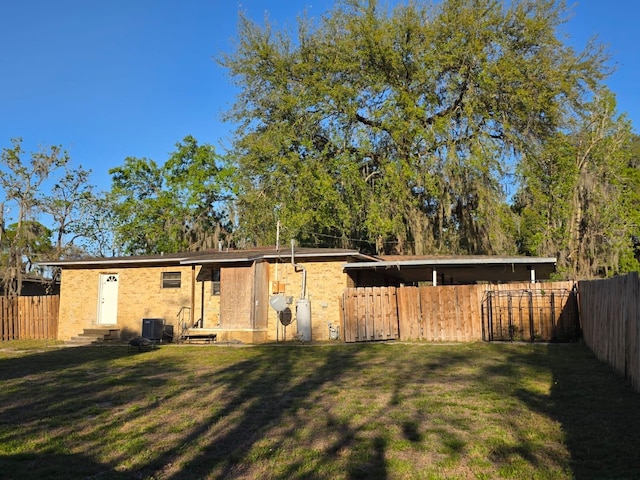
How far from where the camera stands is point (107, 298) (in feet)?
67.9

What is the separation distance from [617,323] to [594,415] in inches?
122

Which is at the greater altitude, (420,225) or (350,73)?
(350,73)

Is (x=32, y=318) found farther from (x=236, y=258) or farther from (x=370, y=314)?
(x=370, y=314)

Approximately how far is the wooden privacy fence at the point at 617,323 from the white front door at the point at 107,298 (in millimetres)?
15375

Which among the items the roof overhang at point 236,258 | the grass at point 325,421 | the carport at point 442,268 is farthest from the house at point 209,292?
the grass at point 325,421

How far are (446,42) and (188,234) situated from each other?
66.6 feet

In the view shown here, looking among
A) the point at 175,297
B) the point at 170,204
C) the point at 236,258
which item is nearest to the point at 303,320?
the point at 236,258

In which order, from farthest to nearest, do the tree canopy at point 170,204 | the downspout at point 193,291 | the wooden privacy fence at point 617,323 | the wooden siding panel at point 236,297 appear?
1. the tree canopy at point 170,204
2. the downspout at point 193,291
3. the wooden siding panel at point 236,297
4. the wooden privacy fence at point 617,323

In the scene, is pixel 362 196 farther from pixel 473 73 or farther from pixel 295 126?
pixel 473 73

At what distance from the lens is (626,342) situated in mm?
8492

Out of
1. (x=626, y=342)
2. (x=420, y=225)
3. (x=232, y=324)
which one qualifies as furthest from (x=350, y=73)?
(x=626, y=342)

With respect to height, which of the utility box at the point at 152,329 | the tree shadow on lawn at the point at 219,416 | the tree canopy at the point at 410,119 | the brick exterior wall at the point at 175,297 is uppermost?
the tree canopy at the point at 410,119

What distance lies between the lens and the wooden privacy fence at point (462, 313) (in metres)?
16.2

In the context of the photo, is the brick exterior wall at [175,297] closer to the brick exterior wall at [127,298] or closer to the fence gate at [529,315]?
the brick exterior wall at [127,298]
